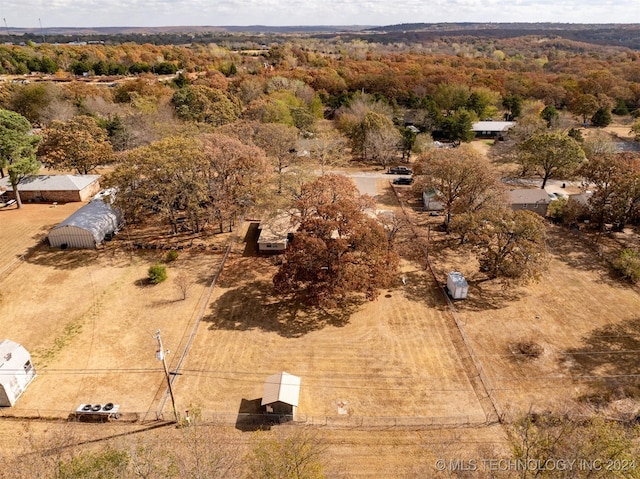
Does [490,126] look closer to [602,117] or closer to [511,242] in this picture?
[602,117]

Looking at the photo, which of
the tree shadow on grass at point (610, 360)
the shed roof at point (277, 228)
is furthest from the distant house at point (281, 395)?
the shed roof at point (277, 228)

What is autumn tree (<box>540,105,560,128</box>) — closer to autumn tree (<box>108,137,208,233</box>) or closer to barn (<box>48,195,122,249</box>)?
autumn tree (<box>108,137,208,233</box>)

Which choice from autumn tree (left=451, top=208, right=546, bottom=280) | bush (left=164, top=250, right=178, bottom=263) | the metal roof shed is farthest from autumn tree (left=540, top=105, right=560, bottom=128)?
the metal roof shed

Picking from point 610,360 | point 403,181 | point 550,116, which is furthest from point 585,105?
point 610,360

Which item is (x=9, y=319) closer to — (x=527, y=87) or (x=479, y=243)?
(x=479, y=243)

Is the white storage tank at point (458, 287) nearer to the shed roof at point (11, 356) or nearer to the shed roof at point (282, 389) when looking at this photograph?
the shed roof at point (282, 389)

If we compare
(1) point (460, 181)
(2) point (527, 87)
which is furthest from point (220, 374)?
(2) point (527, 87)
